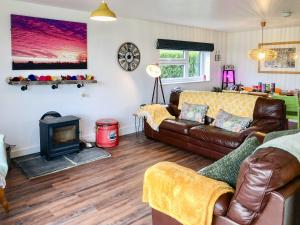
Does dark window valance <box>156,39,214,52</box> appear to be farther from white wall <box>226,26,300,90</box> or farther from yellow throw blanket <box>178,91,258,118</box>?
yellow throw blanket <box>178,91,258,118</box>

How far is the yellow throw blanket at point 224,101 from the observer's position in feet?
13.8

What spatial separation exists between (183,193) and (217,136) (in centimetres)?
227

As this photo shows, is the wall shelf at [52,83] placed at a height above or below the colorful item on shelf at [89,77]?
below

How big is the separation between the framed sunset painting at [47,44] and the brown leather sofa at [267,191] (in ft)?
11.7

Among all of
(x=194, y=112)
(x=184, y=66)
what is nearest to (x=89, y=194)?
(x=194, y=112)

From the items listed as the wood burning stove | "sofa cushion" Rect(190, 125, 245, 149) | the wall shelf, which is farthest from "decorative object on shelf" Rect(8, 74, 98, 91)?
"sofa cushion" Rect(190, 125, 245, 149)

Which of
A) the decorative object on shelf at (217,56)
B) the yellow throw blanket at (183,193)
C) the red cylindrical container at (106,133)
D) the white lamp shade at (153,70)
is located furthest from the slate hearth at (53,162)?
the decorative object on shelf at (217,56)

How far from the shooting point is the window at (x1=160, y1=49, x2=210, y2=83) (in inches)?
241

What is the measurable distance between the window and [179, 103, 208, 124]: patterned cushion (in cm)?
148

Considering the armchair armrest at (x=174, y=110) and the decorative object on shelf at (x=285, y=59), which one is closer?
the armchair armrest at (x=174, y=110)

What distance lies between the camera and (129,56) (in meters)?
5.20

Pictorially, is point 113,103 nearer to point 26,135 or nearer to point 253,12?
point 26,135

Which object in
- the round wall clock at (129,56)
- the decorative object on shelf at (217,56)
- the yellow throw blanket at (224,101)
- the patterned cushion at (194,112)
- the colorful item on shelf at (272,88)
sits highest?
the decorative object on shelf at (217,56)

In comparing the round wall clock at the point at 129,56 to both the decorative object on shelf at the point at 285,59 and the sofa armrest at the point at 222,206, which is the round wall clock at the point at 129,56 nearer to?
the decorative object on shelf at the point at 285,59
